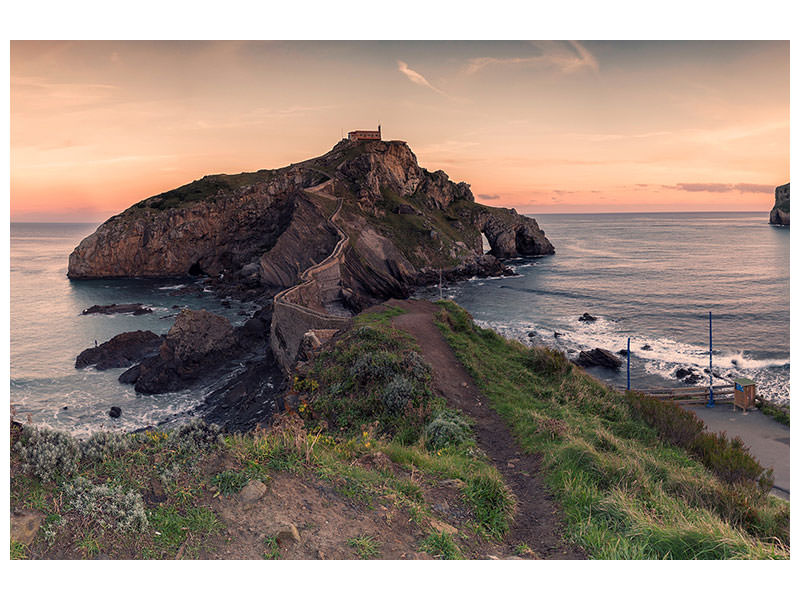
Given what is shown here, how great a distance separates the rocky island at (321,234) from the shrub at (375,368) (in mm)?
23967

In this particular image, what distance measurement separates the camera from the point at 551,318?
4931 cm

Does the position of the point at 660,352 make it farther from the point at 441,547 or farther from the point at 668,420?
the point at 441,547

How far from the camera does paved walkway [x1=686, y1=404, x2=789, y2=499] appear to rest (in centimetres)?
1883

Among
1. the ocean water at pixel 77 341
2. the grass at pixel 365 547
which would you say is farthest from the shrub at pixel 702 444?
the ocean water at pixel 77 341

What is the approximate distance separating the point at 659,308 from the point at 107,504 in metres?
55.9

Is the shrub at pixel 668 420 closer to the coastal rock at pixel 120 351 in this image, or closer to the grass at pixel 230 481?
the grass at pixel 230 481

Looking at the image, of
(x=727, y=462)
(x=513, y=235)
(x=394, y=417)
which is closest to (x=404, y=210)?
(x=513, y=235)

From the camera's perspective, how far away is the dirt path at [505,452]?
20.1 feet

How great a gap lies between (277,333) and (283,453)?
2528 cm

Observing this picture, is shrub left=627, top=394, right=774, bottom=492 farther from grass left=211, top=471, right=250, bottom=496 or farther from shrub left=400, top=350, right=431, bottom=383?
grass left=211, top=471, right=250, bottom=496

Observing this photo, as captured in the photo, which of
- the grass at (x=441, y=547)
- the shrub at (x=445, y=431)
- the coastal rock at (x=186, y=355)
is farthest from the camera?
the coastal rock at (x=186, y=355)

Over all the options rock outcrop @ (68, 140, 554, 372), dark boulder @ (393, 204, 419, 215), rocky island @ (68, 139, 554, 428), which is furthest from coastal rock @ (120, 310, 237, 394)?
dark boulder @ (393, 204, 419, 215)

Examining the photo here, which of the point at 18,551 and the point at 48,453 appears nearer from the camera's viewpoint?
the point at 18,551
